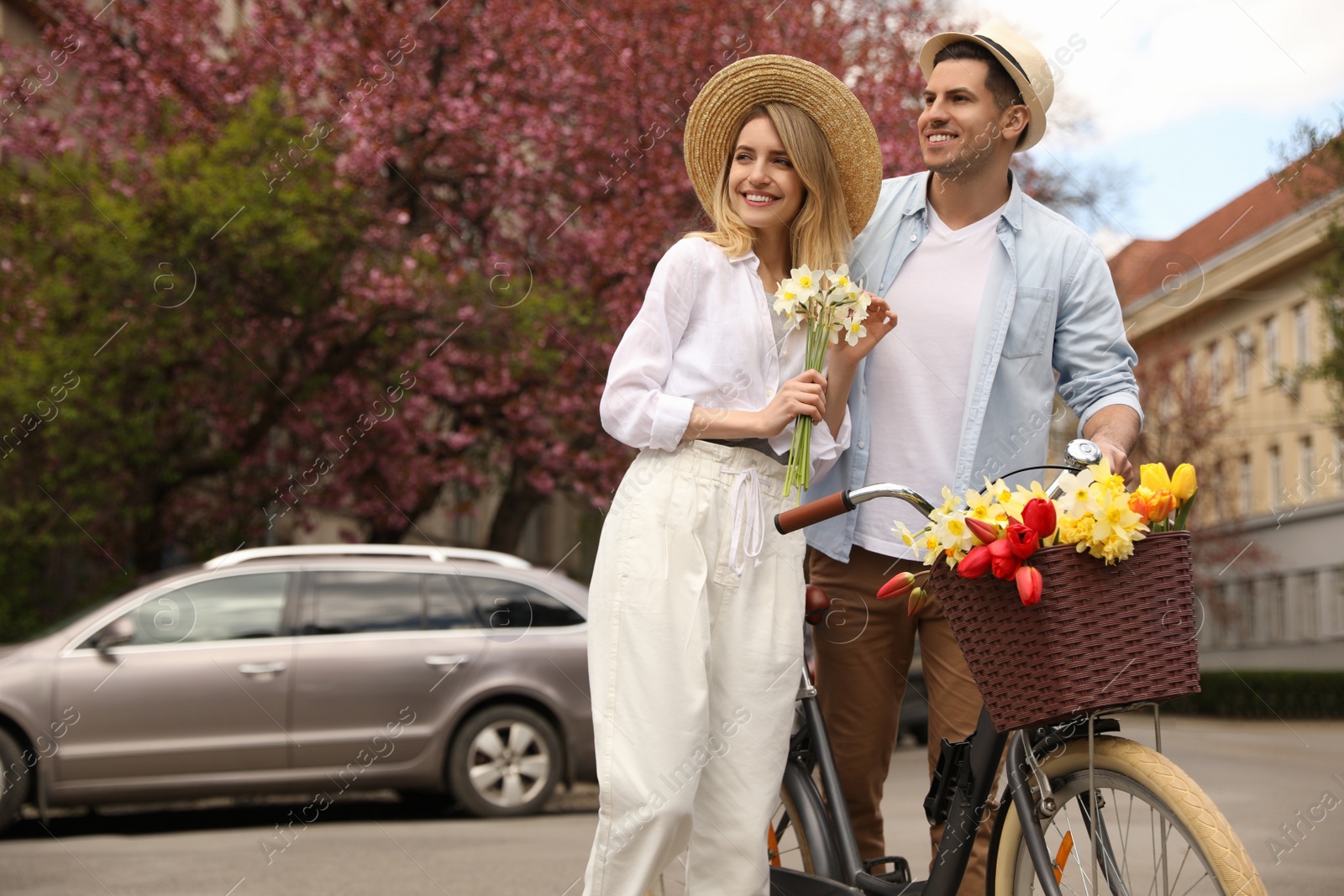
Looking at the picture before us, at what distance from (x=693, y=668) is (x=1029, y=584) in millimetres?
804

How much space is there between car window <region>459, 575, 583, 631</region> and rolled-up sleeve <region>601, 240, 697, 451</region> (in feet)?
20.8

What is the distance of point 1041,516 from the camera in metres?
2.45

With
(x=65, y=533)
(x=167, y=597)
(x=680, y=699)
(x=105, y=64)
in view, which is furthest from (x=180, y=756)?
(x=105, y=64)

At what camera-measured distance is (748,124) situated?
328cm

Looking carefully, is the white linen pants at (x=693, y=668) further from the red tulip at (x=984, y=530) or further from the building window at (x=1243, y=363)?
the building window at (x=1243, y=363)

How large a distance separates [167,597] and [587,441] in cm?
667

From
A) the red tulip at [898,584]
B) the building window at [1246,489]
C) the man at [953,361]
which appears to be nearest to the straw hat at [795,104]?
the man at [953,361]

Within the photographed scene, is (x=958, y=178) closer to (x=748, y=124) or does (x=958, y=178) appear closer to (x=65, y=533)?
(x=748, y=124)

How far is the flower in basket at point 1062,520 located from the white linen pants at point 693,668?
0.59m

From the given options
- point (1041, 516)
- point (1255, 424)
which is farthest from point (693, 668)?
point (1255, 424)

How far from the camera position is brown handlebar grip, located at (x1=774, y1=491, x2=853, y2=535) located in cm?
280

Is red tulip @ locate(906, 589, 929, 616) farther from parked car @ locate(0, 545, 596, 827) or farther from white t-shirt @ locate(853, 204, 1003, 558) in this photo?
parked car @ locate(0, 545, 596, 827)

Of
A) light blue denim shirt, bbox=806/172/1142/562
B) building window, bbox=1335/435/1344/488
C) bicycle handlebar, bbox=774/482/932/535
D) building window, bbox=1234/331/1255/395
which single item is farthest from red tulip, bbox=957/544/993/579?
building window, bbox=1234/331/1255/395

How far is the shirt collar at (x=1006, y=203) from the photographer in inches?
136
